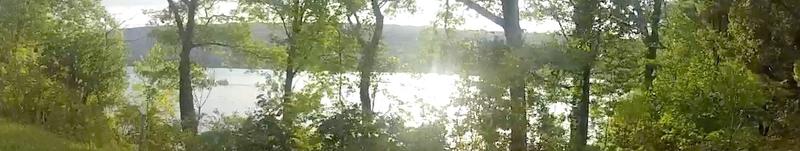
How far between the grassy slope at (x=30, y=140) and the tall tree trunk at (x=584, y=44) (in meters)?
9.00

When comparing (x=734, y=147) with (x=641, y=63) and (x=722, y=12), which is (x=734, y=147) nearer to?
(x=722, y=12)

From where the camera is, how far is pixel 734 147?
12.0 metres

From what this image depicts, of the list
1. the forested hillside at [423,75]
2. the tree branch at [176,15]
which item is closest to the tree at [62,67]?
the forested hillside at [423,75]

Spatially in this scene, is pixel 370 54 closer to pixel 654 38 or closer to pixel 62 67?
pixel 654 38

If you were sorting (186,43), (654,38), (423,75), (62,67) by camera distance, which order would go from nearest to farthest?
(654,38), (62,67), (186,43), (423,75)

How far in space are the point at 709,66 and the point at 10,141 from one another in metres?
9.05

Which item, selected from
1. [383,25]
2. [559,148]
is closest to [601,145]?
[559,148]

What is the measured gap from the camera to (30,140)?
12.7 metres

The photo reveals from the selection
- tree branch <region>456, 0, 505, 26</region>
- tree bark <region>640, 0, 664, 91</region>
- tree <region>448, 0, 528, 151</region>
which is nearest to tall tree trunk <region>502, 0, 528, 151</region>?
tree <region>448, 0, 528, 151</region>

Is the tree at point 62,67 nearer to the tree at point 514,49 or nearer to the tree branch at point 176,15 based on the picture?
the tree branch at point 176,15

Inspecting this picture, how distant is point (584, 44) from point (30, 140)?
10540 millimetres

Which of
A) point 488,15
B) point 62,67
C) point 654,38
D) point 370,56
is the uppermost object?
point 488,15

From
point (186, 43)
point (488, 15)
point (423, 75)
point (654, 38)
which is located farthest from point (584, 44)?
point (186, 43)

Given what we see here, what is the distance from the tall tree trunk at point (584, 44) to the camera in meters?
18.0
